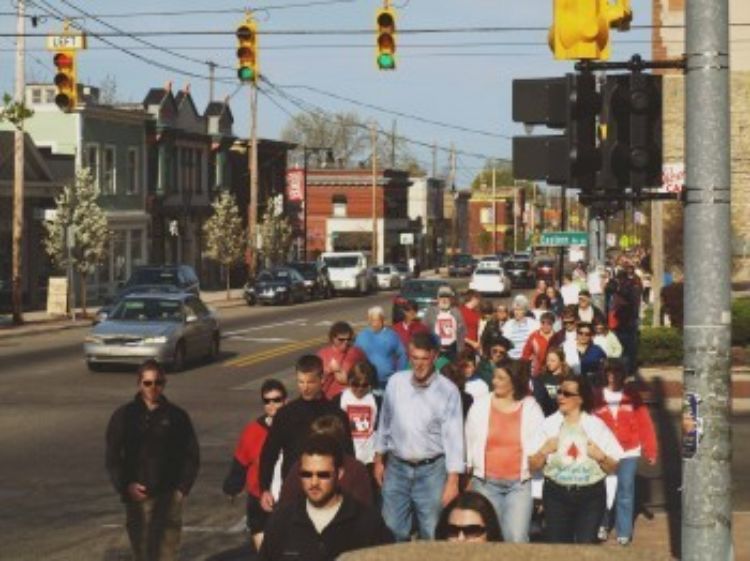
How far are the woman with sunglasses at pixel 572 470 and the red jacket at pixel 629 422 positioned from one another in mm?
1904

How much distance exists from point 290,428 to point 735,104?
62.3m

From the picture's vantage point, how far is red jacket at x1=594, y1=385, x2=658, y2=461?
12.1 metres

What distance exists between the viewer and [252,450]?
10.2 metres

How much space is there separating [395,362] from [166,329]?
13913 millimetres

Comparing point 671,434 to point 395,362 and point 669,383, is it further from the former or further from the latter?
point 395,362

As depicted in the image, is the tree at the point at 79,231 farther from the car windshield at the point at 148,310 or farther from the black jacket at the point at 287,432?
the black jacket at the point at 287,432

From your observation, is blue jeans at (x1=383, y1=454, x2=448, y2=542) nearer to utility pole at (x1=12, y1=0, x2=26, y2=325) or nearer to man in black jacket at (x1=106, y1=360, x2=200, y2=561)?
man in black jacket at (x1=106, y1=360, x2=200, y2=561)

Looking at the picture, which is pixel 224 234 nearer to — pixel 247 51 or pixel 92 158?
pixel 92 158

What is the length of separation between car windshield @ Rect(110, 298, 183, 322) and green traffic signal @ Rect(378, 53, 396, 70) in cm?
897

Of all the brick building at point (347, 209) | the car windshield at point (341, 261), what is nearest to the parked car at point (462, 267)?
the brick building at point (347, 209)

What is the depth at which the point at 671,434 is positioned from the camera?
Result: 789 inches

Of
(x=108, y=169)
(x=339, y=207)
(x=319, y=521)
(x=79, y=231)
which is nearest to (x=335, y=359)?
(x=319, y=521)

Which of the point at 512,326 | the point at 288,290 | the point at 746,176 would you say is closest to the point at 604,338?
the point at 512,326

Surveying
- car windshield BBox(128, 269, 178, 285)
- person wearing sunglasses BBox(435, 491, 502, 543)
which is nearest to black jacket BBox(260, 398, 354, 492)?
person wearing sunglasses BBox(435, 491, 502, 543)
